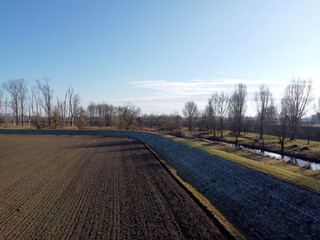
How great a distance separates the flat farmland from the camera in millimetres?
6914

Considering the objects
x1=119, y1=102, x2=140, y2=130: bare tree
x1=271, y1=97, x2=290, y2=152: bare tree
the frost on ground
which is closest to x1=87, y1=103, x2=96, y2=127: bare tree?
x1=119, y1=102, x2=140, y2=130: bare tree

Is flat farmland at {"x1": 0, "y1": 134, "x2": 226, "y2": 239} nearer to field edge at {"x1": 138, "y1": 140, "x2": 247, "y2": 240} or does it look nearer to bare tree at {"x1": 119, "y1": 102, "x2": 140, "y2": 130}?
field edge at {"x1": 138, "y1": 140, "x2": 247, "y2": 240}

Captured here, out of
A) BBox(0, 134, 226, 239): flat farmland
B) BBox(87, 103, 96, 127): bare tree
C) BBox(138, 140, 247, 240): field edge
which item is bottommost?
BBox(138, 140, 247, 240): field edge

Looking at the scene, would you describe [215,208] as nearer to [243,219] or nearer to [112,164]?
[243,219]

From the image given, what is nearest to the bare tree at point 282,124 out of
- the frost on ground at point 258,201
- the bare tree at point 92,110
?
the frost on ground at point 258,201

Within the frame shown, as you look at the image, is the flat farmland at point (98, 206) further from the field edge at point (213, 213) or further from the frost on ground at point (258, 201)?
the frost on ground at point (258, 201)

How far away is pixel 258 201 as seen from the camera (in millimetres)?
8648

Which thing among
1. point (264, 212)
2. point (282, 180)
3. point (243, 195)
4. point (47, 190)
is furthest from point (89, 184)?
point (282, 180)

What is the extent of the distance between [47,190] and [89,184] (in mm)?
2155

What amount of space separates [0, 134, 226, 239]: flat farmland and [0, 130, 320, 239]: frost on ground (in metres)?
1.37

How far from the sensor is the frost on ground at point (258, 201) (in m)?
6.85

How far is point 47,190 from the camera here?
11.0 meters

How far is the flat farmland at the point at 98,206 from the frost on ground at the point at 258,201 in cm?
137

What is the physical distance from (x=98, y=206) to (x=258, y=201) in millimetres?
6828
